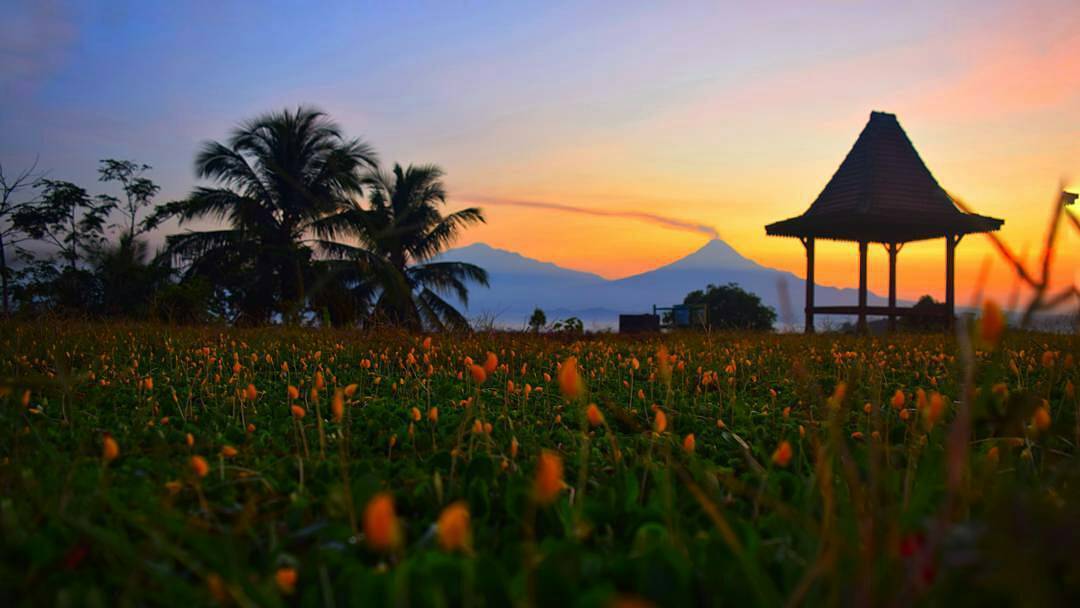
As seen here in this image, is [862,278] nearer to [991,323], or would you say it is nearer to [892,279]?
[892,279]

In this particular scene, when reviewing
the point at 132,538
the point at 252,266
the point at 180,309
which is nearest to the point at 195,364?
the point at 132,538

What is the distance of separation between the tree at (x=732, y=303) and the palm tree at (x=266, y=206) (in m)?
16.4

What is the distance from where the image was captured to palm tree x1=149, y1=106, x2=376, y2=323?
1891 cm

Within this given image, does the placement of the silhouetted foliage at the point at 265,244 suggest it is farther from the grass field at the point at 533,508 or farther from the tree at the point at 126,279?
the grass field at the point at 533,508

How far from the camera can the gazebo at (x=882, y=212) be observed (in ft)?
41.9

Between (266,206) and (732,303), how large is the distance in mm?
20666

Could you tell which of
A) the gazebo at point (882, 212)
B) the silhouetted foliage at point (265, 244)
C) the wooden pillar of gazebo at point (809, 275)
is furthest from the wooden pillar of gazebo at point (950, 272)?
the silhouetted foliage at point (265, 244)

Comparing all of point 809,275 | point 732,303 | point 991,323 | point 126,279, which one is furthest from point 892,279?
point 126,279

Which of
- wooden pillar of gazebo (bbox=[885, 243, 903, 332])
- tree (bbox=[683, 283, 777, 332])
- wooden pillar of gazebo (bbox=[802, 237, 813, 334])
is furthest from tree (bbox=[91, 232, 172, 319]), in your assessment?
tree (bbox=[683, 283, 777, 332])

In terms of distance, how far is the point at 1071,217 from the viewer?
1.02 meters

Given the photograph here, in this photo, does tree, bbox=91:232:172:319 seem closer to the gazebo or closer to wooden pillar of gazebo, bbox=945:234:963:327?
the gazebo

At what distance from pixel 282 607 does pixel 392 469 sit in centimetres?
83

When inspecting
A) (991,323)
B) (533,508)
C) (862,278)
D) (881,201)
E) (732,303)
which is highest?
(881,201)

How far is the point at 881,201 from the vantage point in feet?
42.4
